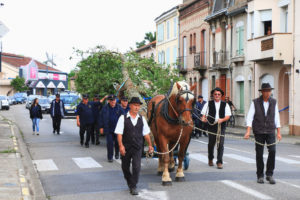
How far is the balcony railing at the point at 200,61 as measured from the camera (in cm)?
3880

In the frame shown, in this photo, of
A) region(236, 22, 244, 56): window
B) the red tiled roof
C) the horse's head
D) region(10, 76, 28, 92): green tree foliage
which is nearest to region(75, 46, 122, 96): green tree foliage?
the horse's head

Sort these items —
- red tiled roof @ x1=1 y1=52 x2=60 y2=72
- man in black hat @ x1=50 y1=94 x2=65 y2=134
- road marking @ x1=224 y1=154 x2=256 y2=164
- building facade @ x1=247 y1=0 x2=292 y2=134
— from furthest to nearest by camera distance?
red tiled roof @ x1=1 y1=52 x2=60 y2=72
building facade @ x1=247 y1=0 x2=292 y2=134
man in black hat @ x1=50 y1=94 x2=65 y2=134
road marking @ x1=224 y1=154 x2=256 y2=164

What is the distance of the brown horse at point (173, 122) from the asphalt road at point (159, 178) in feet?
1.60

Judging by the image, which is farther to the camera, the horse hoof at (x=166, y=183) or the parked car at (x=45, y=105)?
the parked car at (x=45, y=105)

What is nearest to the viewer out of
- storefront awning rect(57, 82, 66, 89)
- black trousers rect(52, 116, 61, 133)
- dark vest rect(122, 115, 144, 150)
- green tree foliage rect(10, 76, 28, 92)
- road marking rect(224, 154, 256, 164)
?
dark vest rect(122, 115, 144, 150)

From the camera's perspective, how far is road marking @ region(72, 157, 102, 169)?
1225 cm

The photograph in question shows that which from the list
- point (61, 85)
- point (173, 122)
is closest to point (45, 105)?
point (173, 122)

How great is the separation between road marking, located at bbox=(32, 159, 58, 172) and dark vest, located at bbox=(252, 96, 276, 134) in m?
4.93

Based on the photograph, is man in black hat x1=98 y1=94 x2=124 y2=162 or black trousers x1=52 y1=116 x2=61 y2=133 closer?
man in black hat x1=98 y1=94 x2=124 y2=162

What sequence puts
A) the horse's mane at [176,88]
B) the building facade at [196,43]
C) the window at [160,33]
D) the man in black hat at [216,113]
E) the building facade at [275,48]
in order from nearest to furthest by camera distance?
1. the horse's mane at [176,88]
2. the man in black hat at [216,113]
3. the building facade at [275,48]
4. the building facade at [196,43]
5. the window at [160,33]

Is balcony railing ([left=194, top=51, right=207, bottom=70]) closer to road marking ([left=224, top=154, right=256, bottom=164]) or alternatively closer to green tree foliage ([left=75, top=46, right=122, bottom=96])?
green tree foliage ([left=75, top=46, right=122, bottom=96])

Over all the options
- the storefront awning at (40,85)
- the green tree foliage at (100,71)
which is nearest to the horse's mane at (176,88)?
the green tree foliage at (100,71)

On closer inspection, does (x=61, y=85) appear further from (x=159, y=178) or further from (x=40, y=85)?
(x=159, y=178)

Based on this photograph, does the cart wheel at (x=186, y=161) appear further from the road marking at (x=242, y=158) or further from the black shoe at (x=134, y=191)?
the black shoe at (x=134, y=191)
